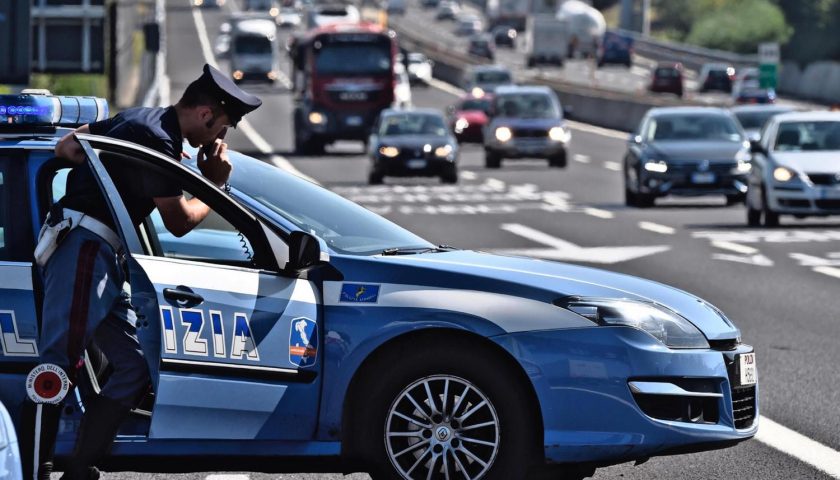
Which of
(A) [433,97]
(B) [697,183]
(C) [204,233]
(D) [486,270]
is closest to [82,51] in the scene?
(B) [697,183]

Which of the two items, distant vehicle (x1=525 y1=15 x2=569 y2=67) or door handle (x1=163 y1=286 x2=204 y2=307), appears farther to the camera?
distant vehicle (x1=525 y1=15 x2=569 y2=67)

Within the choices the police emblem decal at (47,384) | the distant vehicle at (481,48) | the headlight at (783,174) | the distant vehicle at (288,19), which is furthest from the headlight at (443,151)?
the distant vehicle at (288,19)

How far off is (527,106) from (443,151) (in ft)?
16.8

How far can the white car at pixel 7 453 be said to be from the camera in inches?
192

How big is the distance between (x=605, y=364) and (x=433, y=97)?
7677cm

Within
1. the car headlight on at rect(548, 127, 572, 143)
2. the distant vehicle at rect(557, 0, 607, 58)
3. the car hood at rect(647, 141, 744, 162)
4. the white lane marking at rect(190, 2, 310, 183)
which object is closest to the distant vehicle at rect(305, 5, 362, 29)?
the white lane marking at rect(190, 2, 310, 183)

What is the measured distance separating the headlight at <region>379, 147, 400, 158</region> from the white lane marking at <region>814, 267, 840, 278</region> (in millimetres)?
18118

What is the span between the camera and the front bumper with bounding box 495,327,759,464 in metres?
6.84

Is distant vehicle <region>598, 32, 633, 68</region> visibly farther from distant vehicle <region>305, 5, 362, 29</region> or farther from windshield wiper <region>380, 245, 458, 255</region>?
windshield wiper <region>380, 245, 458, 255</region>

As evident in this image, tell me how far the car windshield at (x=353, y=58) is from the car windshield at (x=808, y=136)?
2274 centimetres

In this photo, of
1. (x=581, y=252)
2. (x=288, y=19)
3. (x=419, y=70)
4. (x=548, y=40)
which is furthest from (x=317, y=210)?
(x=288, y=19)

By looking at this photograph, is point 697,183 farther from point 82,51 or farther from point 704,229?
A: point 82,51

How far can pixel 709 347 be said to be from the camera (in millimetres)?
7133

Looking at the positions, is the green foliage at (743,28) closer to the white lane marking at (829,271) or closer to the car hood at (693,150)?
the car hood at (693,150)
